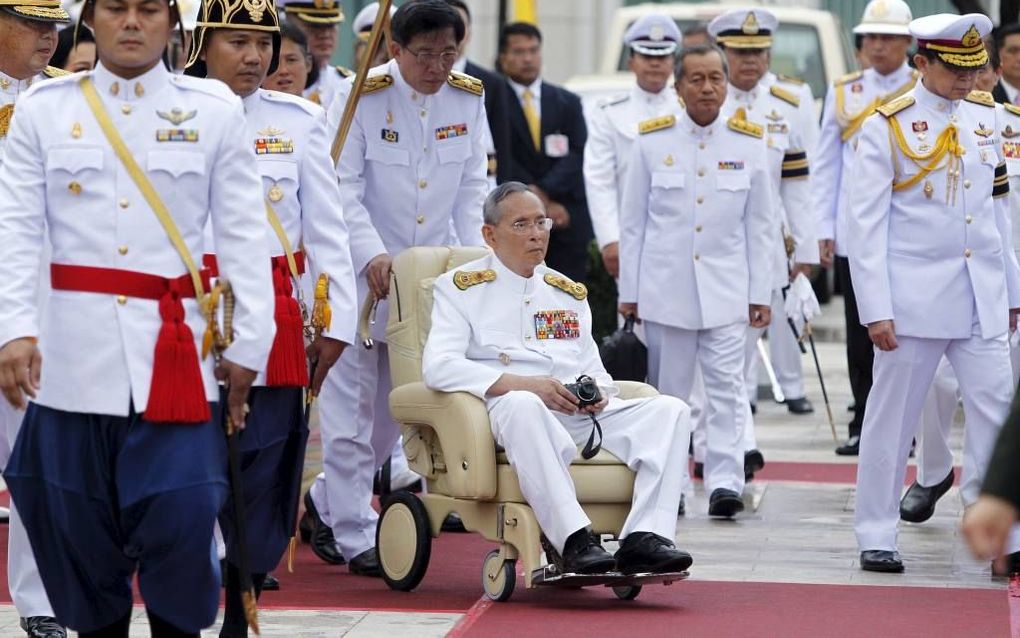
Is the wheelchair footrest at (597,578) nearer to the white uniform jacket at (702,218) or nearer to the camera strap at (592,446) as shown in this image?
the camera strap at (592,446)

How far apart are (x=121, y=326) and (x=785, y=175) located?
6132 mm

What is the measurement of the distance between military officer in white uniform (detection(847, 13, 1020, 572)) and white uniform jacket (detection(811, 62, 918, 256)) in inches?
125

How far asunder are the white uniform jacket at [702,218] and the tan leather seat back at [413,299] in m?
1.76

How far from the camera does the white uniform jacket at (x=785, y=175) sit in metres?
10.5

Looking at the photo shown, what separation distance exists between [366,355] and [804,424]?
5.03 m

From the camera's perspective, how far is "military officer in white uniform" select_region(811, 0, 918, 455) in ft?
35.4

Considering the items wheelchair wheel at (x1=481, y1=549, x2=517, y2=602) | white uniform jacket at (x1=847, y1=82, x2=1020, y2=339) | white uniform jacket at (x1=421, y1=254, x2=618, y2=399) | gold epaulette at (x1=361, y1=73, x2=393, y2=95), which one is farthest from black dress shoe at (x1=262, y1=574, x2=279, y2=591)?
white uniform jacket at (x1=847, y1=82, x2=1020, y2=339)

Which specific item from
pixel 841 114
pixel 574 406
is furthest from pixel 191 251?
pixel 841 114

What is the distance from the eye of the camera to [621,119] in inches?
433

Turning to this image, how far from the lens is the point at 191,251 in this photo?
16.3 feet

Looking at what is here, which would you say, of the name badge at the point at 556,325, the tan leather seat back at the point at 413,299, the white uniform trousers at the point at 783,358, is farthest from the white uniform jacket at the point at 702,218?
the white uniform trousers at the point at 783,358

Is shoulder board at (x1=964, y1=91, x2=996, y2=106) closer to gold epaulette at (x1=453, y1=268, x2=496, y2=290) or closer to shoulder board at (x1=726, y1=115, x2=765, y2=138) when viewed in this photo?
shoulder board at (x1=726, y1=115, x2=765, y2=138)

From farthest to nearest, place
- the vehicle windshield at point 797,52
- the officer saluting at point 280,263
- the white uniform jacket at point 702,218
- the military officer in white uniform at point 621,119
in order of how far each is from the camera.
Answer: the vehicle windshield at point 797,52 < the military officer in white uniform at point 621,119 < the white uniform jacket at point 702,218 < the officer saluting at point 280,263

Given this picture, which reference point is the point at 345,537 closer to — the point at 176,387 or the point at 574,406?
the point at 574,406
